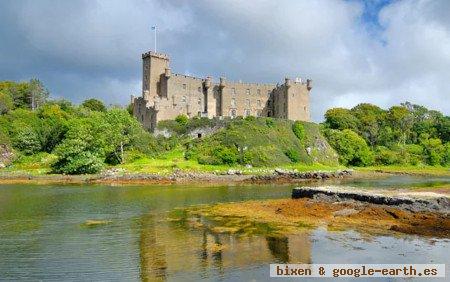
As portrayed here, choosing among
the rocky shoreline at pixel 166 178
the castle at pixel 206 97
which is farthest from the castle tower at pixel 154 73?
the rocky shoreline at pixel 166 178

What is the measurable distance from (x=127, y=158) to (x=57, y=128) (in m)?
21.0

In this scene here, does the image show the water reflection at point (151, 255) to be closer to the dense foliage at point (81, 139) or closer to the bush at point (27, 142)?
the dense foliage at point (81, 139)

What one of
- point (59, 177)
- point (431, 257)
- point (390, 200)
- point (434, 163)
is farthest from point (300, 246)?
point (434, 163)

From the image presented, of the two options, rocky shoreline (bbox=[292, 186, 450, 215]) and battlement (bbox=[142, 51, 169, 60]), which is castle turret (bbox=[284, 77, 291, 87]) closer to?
battlement (bbox=[142, 51, 169, 60])

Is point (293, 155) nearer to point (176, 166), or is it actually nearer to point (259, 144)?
point (259, 144)

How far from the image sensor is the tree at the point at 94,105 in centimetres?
11756

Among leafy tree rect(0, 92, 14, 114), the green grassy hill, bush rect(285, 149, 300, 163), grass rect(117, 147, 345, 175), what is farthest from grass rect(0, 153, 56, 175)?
bush rect(285, 149, 300, 163)

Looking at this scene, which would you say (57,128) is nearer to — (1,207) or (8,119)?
(8,119)

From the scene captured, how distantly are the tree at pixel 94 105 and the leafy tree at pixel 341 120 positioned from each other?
5843 cm

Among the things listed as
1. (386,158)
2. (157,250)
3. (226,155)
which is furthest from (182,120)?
(157,250)

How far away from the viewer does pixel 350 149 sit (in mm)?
91250

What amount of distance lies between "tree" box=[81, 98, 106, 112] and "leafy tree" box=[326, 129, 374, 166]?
196 ft

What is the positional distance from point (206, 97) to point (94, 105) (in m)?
41.1

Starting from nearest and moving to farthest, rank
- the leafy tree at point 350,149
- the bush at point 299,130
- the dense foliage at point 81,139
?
1. the dense foliage at point 81,139
2. the bush at point 299,130
3. the leafy tree at point 350,149
